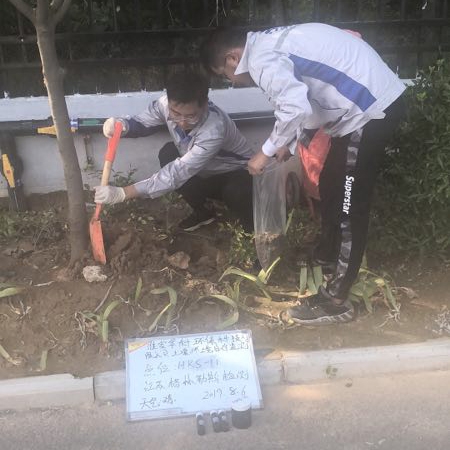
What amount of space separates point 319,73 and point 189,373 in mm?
1506

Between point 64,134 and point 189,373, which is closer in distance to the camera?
point 189,373

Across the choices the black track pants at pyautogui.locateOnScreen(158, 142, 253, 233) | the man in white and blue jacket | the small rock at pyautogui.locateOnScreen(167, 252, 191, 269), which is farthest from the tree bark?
the man in white and blue jacket

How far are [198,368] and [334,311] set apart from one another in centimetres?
80

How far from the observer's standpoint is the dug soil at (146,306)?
289 centimetres

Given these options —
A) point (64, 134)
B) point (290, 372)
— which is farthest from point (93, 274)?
point (290, 372)

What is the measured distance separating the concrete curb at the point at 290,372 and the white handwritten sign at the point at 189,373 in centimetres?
11

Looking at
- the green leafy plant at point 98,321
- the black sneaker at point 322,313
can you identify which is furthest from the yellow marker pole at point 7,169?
the black sneaker at point 322,313

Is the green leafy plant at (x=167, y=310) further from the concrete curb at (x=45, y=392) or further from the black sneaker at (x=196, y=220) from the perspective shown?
the black sneaker at (x=196, y=220)

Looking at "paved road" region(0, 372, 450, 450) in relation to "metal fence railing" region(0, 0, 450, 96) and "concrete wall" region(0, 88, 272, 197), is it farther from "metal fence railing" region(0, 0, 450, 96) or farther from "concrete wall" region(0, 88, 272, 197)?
"metal fence railing" region(0, 0, 450, 96)

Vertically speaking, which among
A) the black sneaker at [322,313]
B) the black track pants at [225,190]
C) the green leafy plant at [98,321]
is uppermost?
the black track pants at [225,190]

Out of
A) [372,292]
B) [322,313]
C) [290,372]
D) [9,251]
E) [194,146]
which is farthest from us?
[9,251]

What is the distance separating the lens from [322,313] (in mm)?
3049

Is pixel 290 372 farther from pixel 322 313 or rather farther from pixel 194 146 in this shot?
pixel 194 146

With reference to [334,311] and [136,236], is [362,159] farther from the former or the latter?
[136,236]
